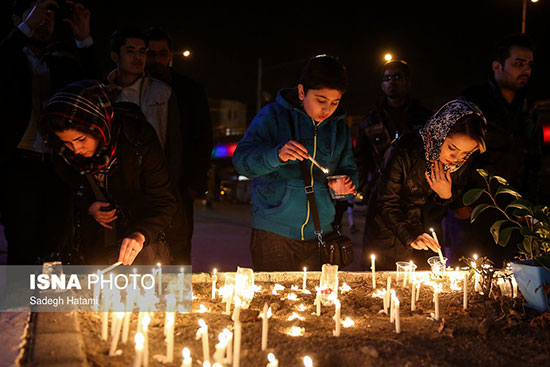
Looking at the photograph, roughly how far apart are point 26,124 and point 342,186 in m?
2.25

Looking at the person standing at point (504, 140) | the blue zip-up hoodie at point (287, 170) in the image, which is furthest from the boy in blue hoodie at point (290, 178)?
the person standing at point (504, 140)

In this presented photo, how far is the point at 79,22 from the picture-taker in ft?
12.7

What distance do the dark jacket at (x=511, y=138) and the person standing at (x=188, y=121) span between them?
2.36 meters

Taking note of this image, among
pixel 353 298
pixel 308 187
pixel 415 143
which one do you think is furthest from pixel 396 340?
pixel 415 143

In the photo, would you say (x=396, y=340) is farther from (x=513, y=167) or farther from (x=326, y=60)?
(x=513, y=167)

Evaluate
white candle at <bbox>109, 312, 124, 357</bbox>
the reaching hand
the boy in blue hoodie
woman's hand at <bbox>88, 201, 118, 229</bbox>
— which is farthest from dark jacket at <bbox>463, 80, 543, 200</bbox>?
the reaching hand


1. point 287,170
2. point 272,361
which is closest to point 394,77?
point 287,170

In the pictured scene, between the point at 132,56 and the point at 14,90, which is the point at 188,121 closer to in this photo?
the point at 132,56

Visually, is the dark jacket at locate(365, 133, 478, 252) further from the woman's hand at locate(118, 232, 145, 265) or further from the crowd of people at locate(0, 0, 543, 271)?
the woman's hand at locate(118, 232, 145, 265)

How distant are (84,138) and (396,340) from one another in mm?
2013

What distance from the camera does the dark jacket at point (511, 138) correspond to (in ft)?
13.5

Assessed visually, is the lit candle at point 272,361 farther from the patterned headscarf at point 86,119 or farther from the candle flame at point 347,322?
the patterned headscarf at point 86,119

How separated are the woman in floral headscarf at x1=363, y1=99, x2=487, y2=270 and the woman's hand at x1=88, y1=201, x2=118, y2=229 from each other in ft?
6.38

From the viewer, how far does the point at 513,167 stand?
164 inches
